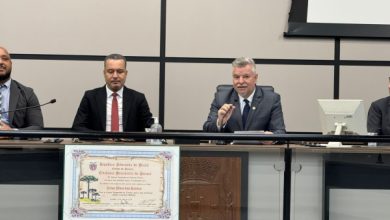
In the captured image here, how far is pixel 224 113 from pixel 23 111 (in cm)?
154

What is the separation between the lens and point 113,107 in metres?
4.11

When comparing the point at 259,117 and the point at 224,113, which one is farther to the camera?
the point at 259,117

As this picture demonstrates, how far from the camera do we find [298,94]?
482cm

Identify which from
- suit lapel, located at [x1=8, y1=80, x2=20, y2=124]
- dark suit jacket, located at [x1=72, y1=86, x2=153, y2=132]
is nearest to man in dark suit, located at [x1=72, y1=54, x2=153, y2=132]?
dark suit jacket, located at [x1=72, y1=86, x2=153, y2=132]

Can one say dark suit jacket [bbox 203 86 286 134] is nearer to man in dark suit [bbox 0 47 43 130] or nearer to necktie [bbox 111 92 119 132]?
necktie [bbox 111 92 119 132]

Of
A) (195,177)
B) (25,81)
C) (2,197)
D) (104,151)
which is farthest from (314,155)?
(25,81)

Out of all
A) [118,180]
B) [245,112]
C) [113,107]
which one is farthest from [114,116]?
[118,180]

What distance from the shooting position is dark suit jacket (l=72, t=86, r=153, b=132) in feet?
→ 13.4

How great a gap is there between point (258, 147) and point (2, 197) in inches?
51.1

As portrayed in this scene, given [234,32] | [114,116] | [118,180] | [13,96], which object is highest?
[234,32]

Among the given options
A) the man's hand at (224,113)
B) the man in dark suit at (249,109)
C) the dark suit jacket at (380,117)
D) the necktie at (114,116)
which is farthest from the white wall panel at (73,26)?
the dark suit jacket at (380,117)

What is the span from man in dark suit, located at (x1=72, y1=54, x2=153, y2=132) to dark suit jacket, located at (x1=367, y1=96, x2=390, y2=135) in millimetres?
1771

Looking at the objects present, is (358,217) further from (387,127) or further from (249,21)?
(249,21)

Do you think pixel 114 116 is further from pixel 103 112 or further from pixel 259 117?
pixel 259 117
